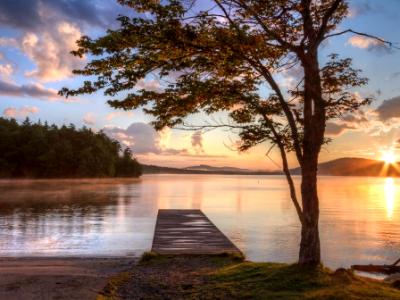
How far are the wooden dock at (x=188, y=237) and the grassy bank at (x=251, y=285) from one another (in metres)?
4.21

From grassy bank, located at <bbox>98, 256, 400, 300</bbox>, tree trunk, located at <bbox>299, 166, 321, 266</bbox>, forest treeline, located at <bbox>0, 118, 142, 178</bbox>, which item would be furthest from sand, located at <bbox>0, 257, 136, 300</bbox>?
forest treeline, located at <bbox>0, 118, 142, 178</bbox>

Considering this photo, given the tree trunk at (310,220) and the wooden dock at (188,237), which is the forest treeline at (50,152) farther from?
the tree trunk at (310,220)

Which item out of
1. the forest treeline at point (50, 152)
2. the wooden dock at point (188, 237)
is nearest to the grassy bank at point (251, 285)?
the wooden dock at point (188, 237)

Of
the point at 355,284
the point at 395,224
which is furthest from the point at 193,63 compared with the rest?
the point at 395,224

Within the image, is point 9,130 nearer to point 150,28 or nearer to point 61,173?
point 61,173

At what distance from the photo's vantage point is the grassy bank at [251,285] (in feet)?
28.5

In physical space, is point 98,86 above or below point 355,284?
above

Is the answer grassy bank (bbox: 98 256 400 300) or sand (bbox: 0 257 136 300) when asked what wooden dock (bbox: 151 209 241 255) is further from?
grassy bank (bbox: 98 256 400 300)

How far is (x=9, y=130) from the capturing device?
117 metres

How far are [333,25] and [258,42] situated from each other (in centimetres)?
311

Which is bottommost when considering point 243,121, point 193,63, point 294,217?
point 294,217

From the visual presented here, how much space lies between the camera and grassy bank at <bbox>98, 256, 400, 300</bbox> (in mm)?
8695

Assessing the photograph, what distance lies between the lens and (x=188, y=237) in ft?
65.7

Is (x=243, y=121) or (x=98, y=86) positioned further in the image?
(x=243, y=121)
